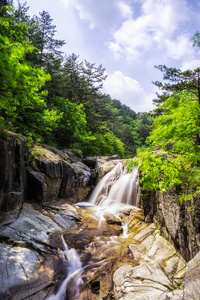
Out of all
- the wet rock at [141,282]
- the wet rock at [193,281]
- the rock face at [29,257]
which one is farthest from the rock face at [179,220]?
the rock face at [29,257]

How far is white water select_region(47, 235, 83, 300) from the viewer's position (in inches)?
207

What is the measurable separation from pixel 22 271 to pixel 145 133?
57.9m

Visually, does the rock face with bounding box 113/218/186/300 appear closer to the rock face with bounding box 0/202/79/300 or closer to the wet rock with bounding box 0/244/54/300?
the rock face with bounding box 0/202/79/300

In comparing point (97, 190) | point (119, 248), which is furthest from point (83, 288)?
point (97, 190)

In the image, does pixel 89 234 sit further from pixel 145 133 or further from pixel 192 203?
pixel 145 133

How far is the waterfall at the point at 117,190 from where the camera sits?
1371 cm

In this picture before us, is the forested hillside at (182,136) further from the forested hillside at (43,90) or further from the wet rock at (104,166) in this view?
the wet rock at (104,166)

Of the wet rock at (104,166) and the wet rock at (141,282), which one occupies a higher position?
the wet rock at (104,166)

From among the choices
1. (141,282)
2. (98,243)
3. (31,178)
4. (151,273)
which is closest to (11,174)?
(31,178)

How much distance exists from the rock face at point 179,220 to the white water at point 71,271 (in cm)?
393

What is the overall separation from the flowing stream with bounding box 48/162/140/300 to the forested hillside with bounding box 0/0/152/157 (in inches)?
234

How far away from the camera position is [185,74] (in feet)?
18.4

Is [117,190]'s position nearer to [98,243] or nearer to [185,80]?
[98,243]

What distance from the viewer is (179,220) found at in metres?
6.52
